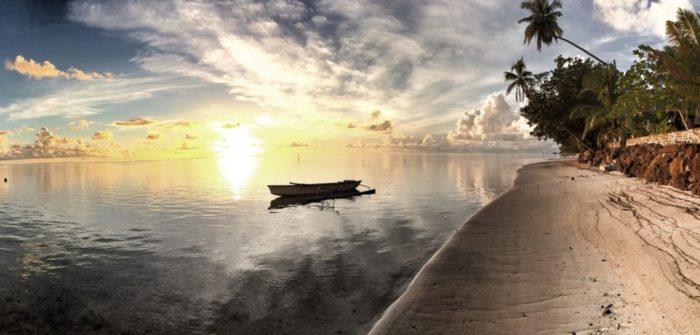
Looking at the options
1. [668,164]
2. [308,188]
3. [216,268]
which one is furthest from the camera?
[308,188]

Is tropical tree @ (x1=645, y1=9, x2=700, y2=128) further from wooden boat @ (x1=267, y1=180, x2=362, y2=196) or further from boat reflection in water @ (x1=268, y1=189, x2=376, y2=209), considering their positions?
wooden boat @ (x1=267, y1=180, x2=362, y2=196)

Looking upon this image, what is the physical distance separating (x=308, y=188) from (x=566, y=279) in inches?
1197

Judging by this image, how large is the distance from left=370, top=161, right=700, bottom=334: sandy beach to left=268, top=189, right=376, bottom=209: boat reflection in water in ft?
68.2

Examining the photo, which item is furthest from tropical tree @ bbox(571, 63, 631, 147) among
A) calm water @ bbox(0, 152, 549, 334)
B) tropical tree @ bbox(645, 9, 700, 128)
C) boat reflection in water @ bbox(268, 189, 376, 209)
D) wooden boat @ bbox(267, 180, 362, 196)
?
wooden boat @ bbox(267, 180, 362, 196)

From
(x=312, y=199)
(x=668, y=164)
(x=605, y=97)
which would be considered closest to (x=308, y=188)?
(x=312, y=199)

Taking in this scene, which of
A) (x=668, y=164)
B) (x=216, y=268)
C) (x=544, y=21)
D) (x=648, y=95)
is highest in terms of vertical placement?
(x=544, y=21)

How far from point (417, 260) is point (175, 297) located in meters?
7.94

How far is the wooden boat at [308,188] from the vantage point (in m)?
36.8

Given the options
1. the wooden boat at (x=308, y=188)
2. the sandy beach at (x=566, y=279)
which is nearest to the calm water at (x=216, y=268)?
the sandy beach at (x=566, y=279)

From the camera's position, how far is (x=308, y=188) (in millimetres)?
37750

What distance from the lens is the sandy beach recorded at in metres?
6.80

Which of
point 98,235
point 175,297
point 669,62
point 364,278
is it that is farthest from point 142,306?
point 669,62

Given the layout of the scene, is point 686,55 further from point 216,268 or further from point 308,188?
point 308,188

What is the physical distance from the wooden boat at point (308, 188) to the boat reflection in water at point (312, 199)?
313 mm
